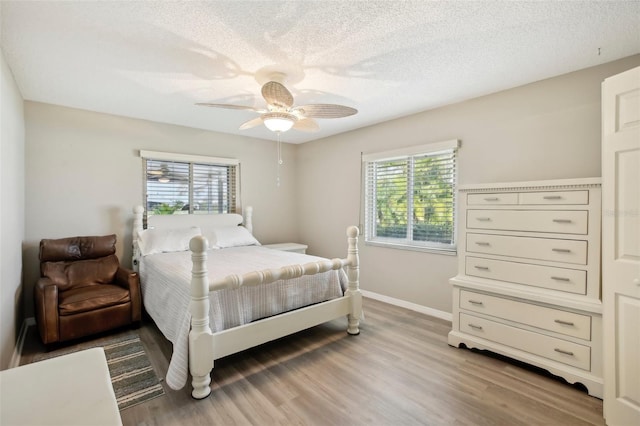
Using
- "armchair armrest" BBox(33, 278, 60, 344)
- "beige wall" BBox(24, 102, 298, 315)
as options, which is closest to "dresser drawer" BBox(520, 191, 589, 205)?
"beige wall" BBox(24, 102, 298, 315)

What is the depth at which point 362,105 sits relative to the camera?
328cm

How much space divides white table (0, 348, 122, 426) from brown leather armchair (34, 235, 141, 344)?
1932mm

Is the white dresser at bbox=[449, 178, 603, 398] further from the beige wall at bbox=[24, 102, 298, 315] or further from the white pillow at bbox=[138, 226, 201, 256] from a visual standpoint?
the beige wall at bbox=[24, 102, 298, 315]

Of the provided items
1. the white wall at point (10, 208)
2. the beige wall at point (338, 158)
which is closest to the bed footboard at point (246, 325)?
the beige wall at point (338, 158)

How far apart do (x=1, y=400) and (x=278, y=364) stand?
173 centimetres

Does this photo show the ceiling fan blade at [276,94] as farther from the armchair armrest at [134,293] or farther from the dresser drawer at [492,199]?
the armchair armrest at [134,293]

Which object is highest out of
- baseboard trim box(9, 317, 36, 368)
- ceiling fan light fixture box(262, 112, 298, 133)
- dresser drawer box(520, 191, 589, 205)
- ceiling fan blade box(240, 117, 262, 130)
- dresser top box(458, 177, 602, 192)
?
ceiling fan blade box(240, 117, 262, 130)

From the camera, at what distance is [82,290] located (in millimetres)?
2984

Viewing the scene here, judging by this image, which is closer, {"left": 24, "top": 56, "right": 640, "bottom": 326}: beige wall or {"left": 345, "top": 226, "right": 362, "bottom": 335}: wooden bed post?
{"left": 24, "top": 56, "right": 640, "bottom": 326}: beige wall

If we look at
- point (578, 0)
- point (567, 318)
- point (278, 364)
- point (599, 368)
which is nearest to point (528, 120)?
Result: point (578, 0)

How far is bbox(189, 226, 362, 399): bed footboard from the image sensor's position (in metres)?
1.98

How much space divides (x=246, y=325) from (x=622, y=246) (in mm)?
2410

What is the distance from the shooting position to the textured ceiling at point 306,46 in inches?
66.4

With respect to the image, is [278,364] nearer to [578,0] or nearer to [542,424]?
[542,424]
